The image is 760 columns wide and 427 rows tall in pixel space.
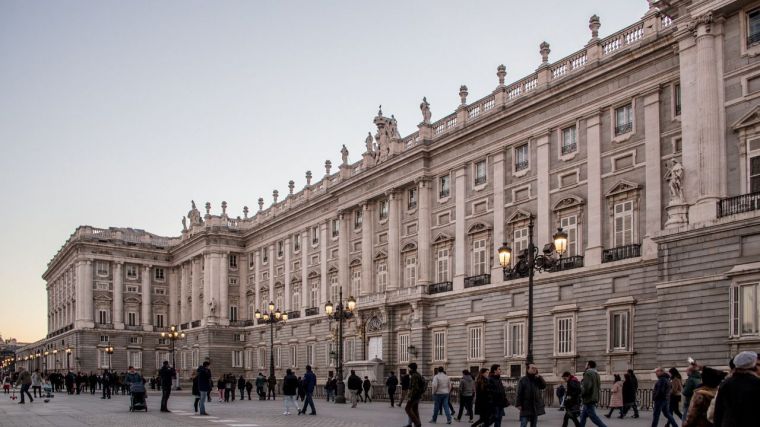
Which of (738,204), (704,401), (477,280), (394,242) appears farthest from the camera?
(394,242)

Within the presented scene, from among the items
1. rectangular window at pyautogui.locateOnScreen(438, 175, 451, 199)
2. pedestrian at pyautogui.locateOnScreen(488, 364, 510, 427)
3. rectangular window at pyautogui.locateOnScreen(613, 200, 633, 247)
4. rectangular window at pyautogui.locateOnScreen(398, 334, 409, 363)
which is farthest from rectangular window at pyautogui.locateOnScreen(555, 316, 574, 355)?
pedestrian at pyautogui.locateOnScreen(488, 364, 510, 427)

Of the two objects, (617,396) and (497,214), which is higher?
(497,214)

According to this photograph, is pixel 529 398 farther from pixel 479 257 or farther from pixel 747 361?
pixel 479 257

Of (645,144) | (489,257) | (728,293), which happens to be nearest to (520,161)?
(489,257)

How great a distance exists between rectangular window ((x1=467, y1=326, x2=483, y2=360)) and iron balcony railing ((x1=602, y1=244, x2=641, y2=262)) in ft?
32.6

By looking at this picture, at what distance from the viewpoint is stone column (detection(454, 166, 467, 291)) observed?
160ft

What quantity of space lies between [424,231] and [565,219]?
12268 millimetres

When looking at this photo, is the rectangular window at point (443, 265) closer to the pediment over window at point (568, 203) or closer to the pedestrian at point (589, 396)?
the pediment over window at point (568, 203)

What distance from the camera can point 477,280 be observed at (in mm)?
47156

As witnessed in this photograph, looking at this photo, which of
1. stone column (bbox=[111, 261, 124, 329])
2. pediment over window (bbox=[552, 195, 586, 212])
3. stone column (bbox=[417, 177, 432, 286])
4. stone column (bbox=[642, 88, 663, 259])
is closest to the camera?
stone column (bbox=[642, 88, 663, 259])

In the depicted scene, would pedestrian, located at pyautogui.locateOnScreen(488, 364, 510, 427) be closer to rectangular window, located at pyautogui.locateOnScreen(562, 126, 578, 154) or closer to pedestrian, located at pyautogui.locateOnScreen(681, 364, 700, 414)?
pedestrian, located at pyautogui.locateOnScreen(681, 364, 700, 414)

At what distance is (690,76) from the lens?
3173 cm

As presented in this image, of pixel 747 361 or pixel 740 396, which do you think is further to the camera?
pixel 747 361

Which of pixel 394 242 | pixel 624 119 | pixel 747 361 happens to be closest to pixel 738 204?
pixel 624 119
